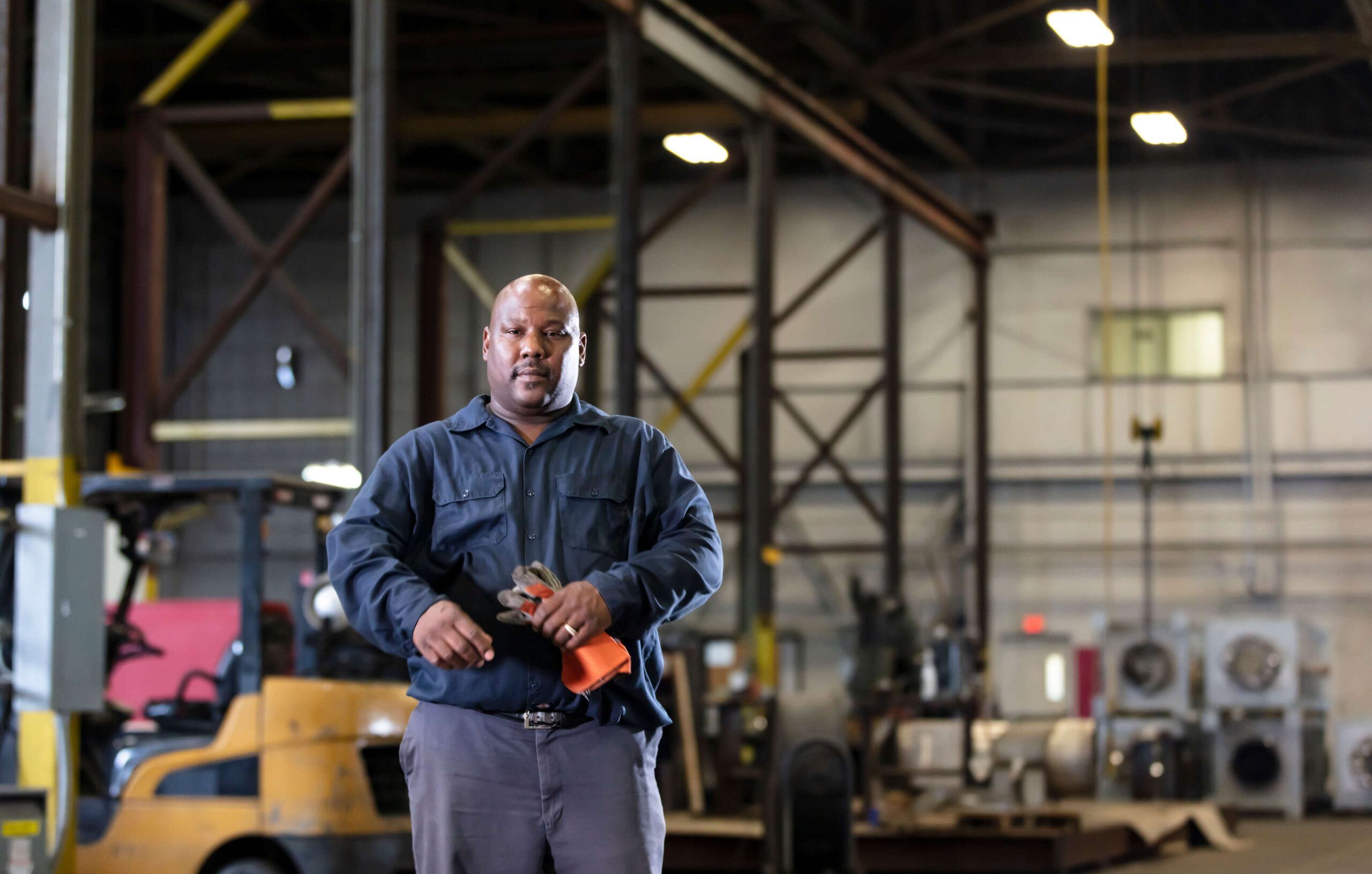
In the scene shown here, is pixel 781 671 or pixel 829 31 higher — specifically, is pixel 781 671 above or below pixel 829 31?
below

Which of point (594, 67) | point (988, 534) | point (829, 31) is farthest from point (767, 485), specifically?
point (988, 534)

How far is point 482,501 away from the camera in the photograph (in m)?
3.04

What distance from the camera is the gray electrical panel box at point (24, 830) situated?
18.9ft

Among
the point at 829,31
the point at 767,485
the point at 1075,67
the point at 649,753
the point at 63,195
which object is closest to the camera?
the point at 649,753

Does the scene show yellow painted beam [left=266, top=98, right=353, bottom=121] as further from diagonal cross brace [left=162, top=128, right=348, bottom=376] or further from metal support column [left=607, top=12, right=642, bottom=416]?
metal support column [left=607, top=12, right=642, bottom=416]

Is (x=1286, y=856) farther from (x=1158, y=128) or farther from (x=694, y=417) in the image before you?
(x=694, y=417)

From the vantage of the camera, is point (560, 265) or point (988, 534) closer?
point (988, 534)

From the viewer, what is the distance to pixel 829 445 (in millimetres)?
19438

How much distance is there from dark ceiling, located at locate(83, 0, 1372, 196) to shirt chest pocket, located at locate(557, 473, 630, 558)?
11484mm

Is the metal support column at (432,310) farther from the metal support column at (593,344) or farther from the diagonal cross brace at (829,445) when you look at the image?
the diagonal cross brace at (829,445)

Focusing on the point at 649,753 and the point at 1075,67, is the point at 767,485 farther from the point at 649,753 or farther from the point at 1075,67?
the point at 649,753

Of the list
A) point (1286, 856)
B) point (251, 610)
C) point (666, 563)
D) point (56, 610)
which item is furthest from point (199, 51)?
point (666, 563)

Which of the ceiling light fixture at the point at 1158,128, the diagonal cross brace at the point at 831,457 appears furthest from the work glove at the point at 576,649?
the diagonal cross brace at the point at 831,457

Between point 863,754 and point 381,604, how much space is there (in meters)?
9.84
